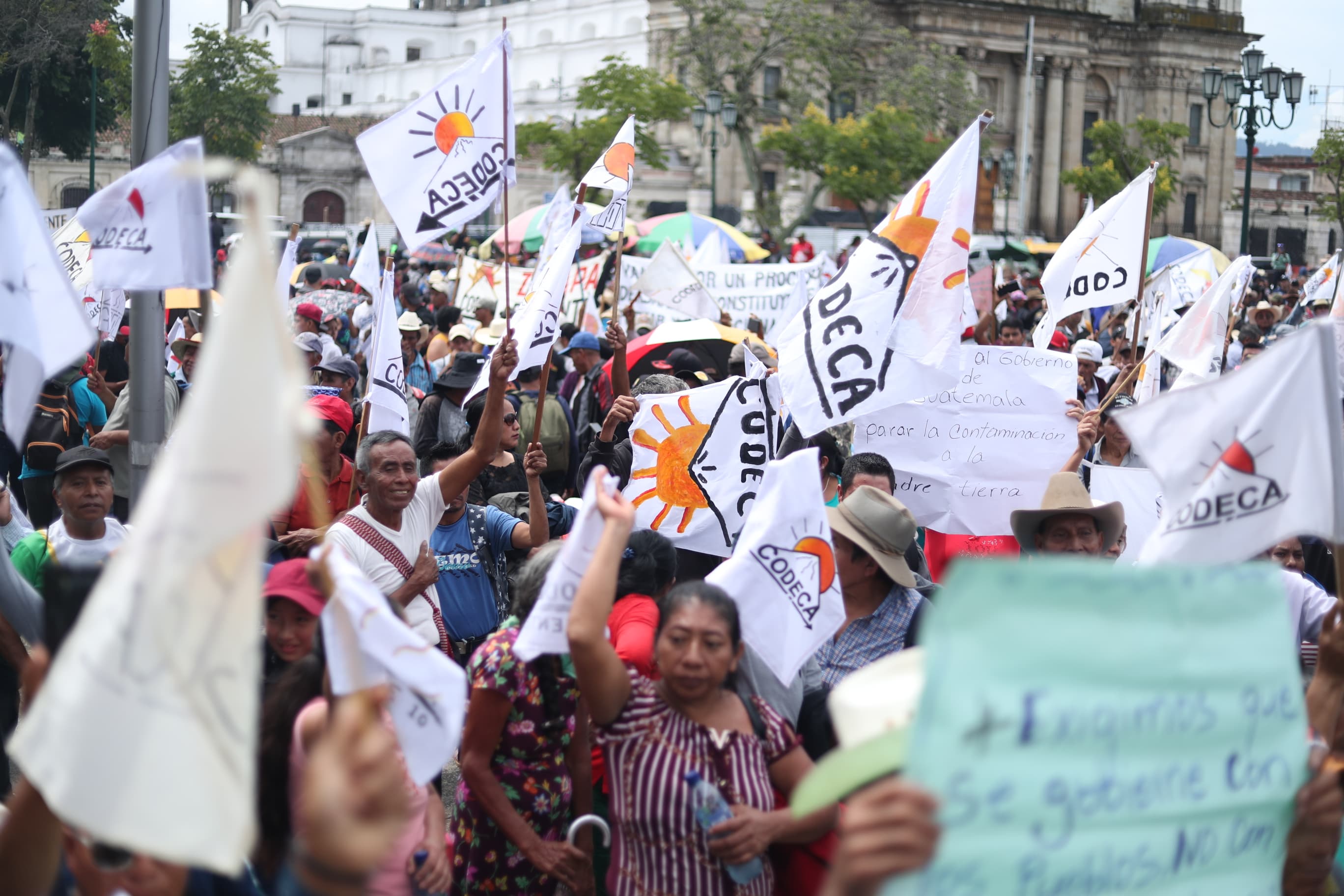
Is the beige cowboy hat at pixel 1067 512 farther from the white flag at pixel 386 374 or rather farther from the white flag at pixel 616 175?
the white flag at pixel 616 175

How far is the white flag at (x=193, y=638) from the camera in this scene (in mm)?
2041

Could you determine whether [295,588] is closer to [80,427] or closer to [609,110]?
[80,427]

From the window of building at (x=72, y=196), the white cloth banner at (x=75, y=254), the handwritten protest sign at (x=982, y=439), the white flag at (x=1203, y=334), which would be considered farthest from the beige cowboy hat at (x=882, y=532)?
the window of building at (x=72, y=196)

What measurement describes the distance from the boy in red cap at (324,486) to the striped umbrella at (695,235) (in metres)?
14.5

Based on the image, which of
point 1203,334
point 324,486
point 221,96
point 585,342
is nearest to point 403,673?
point 324,486

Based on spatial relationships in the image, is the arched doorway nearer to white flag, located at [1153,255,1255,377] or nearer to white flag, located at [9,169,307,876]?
white flag, located at [1153,255,1255,377]

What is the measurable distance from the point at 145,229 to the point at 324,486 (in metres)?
1.42

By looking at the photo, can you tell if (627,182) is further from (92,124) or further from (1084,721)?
(92,124)

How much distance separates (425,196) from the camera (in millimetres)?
6391

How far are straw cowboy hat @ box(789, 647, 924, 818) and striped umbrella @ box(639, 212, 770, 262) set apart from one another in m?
18.5

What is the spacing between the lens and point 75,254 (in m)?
9.44

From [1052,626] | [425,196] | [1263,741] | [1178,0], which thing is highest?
[1178,0]

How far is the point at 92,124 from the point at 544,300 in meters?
24.9

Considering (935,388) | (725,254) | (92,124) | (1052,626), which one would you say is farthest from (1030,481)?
(92,124)
